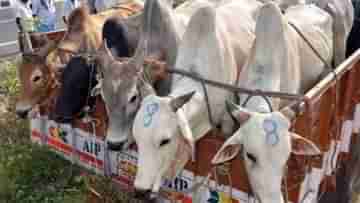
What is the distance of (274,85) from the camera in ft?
9.25

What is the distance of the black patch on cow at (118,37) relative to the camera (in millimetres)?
3311

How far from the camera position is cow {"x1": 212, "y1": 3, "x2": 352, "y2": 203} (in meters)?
2.26

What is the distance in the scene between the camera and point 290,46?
126 inches

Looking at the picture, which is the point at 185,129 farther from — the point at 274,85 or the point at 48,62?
the point at 48,62

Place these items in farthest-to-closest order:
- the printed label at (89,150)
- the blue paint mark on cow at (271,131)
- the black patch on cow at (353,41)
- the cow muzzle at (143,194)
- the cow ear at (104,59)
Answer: the black patch on cow at (353,41) → the printed label at (89,150) → the cow ear at (104,59) → the cow muzzle at (143,194) → the blue paint mark on cow at (271,131)

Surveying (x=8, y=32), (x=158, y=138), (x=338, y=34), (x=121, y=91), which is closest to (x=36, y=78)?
(x=121, y=91)

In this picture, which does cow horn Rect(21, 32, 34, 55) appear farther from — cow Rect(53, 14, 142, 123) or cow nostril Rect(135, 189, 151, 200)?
cow nostril Rect(135, 189, 151, 200)

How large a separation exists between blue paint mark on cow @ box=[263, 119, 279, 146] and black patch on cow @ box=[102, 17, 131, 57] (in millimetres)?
1400

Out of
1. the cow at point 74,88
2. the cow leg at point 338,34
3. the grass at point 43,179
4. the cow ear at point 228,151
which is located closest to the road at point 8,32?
the grass at point 43,179

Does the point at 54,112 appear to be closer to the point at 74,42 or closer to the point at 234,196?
the point at 74,42

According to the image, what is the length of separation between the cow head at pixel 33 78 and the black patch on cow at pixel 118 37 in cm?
48

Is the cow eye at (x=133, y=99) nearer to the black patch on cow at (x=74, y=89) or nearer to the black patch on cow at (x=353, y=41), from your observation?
the black patch on cow at (x=74, y=89)

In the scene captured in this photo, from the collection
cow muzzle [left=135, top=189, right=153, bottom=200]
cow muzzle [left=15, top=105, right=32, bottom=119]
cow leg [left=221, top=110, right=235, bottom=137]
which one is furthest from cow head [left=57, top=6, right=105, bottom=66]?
cow muzzle [left=135, top=189, right=153, bottom=200]

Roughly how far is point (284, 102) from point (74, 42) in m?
1.70
